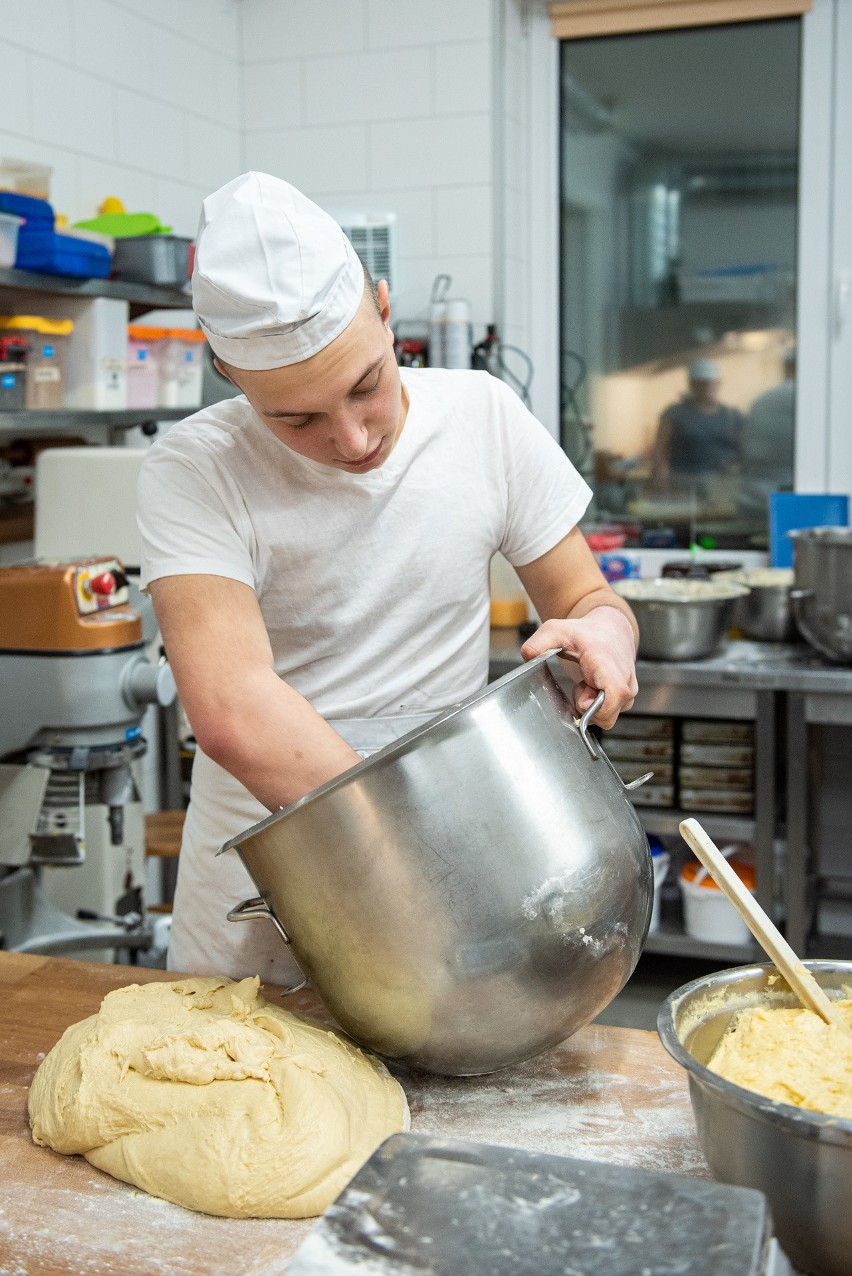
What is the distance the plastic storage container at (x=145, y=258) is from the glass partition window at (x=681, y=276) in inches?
61.3

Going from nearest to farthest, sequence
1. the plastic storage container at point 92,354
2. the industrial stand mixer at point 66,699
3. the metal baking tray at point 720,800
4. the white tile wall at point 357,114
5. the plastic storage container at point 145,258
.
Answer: the industrial stand mixer at point 66,699, the plastic storage container at point 92,354, the plastic storage container at point 145,258, the metal baking tray at point 720,800, the white tile wall at point 357,114

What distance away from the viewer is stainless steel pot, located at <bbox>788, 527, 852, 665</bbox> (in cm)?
265

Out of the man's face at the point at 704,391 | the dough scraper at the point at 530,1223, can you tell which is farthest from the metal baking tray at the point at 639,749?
the dough scraper at the point at 530,1223

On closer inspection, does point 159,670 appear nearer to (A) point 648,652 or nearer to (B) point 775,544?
(A) point 648,652

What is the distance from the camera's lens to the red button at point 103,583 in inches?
78.9

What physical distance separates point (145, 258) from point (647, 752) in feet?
5.43

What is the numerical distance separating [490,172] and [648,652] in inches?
59.7

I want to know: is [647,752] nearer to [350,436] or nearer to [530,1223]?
[350,436]

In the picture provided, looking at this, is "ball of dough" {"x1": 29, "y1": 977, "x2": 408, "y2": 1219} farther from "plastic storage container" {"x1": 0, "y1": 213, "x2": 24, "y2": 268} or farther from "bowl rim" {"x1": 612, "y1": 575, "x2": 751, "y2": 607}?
"bowl rim" {"x1": 612, "y1": 575, "x2": 751, "y2": 607}

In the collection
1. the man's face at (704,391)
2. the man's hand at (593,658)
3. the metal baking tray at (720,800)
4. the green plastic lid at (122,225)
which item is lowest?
the metal baking tray at (720,800)

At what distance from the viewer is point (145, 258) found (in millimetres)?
2607

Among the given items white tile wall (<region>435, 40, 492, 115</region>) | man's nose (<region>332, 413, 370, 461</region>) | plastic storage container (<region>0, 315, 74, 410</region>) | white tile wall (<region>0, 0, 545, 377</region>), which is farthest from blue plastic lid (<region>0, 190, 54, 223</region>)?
white tile wall (<region>435, 40, 492, 115</region>)

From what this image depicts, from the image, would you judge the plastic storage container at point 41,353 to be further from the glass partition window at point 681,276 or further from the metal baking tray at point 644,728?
the glass partition window at point 681,276

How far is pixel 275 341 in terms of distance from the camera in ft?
3.56
